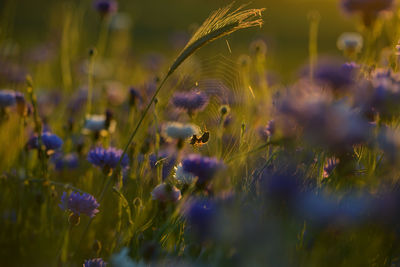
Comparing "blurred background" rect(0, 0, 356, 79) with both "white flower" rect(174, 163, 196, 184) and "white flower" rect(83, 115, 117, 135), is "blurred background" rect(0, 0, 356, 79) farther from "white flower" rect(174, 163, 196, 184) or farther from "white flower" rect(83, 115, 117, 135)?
"white flower" rect(174, 163, 196, 184)

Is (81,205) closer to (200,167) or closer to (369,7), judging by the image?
(200,167)

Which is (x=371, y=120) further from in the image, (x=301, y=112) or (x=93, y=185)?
(x=93, y=185)

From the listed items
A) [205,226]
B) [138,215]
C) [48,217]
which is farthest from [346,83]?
[48,217]

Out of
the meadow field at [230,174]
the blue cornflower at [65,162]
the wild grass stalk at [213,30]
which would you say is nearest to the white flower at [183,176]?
the meadow field at [230,174]

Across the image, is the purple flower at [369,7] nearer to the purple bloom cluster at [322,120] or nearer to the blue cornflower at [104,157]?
the blue cornflower at [104,157]

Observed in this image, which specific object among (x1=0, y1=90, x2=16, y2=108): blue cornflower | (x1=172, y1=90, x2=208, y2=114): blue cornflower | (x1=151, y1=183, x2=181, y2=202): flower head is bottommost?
(x1=151, y1=183, x2=181, y2=202): flower head

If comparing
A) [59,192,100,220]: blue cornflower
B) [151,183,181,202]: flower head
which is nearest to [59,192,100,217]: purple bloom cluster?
[59,192,100,220]: blue cornflower

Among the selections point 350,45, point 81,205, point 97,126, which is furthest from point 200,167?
point 350,45
